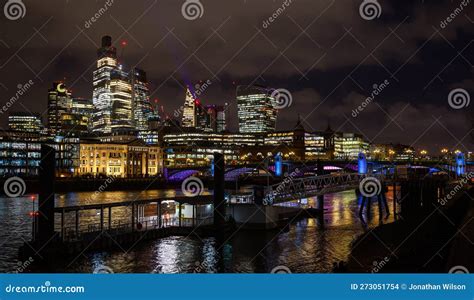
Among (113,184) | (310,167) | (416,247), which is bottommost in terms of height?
(416,247)

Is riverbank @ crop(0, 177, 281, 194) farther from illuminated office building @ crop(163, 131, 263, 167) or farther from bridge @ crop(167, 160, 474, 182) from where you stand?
illuminated office building @ crop(163, 131, 263, 167)

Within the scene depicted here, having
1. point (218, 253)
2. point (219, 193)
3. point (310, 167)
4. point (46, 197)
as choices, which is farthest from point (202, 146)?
point (46, 197)

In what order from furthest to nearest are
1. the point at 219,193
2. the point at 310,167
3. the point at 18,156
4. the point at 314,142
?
the point at 314,142 < the point at 18,156 < the point at 310,167 < the point at 219,193

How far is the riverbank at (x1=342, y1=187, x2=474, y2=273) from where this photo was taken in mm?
15595

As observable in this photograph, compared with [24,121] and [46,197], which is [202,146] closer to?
[24,121]

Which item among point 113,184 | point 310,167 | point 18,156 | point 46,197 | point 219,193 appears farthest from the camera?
point 18,156

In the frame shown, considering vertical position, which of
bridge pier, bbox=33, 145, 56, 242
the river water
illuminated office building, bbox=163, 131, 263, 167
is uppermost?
illuminated office building, bbox=163, 131, 263, 167

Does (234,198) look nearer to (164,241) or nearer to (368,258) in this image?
(164,241)

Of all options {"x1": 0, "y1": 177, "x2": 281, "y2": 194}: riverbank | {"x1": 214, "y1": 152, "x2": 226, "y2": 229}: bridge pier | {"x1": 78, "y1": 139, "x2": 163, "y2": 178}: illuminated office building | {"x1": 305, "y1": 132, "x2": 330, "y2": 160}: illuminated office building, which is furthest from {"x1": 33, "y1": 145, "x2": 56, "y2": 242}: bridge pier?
{"x1": 305, "y1": 132, "x2": 330, "y2": 160}: illuminated office building

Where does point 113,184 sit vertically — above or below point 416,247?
above

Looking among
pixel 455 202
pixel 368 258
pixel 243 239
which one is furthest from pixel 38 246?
pixel 455 202

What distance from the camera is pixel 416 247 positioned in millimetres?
19891

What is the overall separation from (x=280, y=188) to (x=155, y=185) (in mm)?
54882

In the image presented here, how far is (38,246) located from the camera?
1966 centimetres
